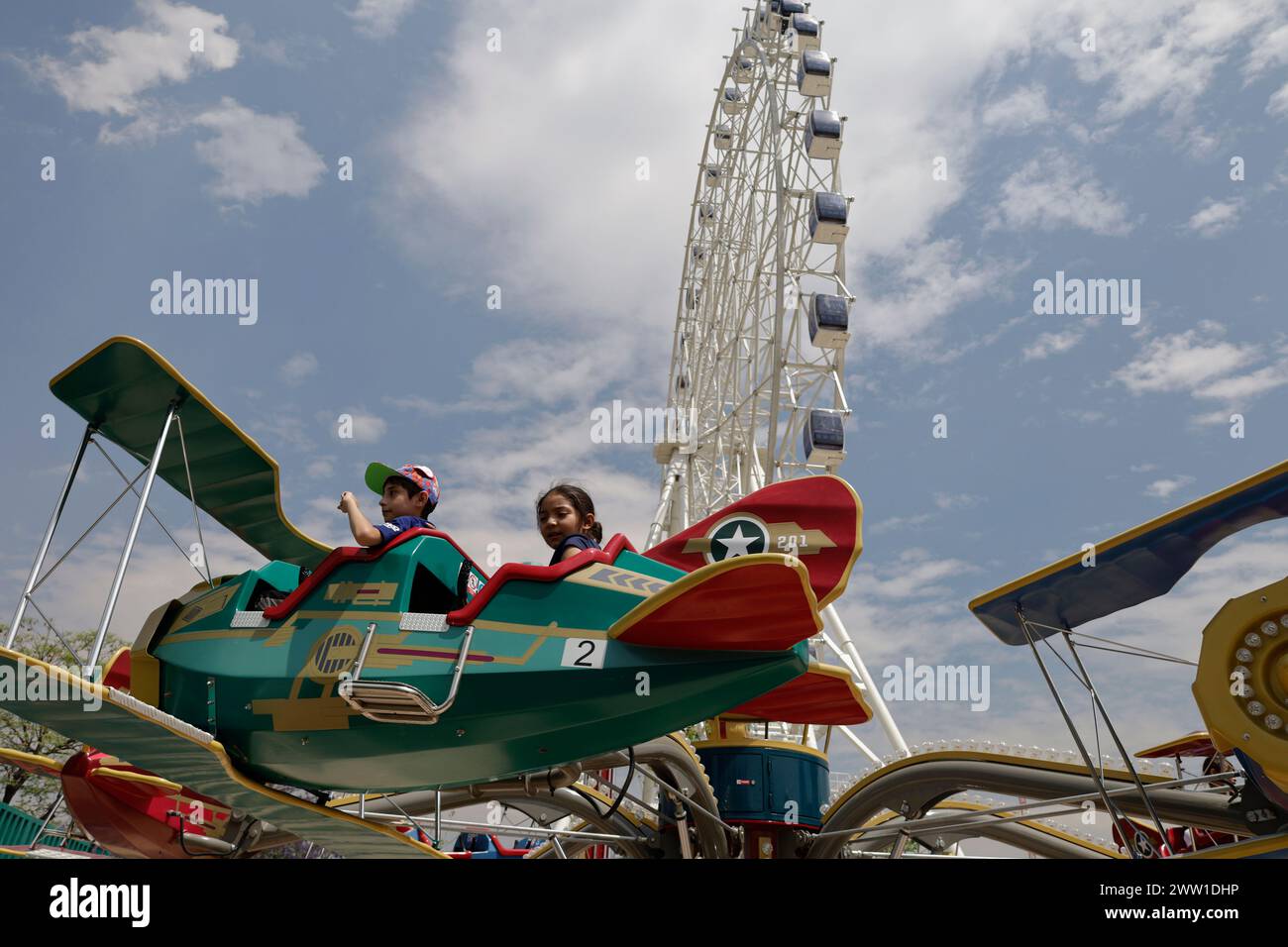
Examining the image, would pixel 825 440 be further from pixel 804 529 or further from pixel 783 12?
pixel 804 529

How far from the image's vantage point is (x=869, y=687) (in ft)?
57.8

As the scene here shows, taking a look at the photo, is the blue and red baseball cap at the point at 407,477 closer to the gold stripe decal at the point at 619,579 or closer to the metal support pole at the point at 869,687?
the gold stripe decal at the point at 619,579

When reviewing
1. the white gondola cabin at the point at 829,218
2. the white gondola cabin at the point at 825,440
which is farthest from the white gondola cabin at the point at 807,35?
the white gondola cabin at the point at 825,440

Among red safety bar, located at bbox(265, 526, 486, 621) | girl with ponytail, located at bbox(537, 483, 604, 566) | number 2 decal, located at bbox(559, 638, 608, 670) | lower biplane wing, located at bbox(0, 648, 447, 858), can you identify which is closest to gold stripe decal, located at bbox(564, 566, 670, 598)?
number 2 decal, located at bbox(559, 638, 608, 670)

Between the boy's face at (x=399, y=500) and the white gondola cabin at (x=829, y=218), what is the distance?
45.9 ft

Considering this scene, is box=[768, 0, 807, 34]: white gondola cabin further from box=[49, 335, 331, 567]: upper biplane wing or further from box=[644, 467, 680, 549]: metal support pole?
box=[49, 335, 331, 567]: upper biplane wing

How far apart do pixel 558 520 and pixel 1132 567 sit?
3350 millimetres

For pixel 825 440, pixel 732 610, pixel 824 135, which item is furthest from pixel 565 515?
pixel 824 135
